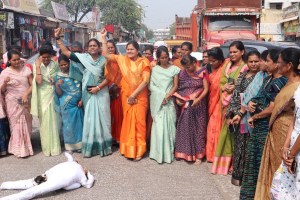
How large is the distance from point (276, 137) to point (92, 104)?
2689mm

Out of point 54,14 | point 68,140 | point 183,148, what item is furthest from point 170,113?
point 54,14

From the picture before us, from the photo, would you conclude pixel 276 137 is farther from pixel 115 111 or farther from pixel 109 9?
pixel 109 9

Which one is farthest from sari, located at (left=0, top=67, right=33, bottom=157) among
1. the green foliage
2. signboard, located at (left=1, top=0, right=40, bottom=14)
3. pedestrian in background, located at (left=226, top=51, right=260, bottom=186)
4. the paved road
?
the green foliage

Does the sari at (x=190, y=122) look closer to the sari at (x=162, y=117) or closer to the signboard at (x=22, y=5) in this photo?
the sari at (x=162, y=117)

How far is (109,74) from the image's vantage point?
5.05 metres

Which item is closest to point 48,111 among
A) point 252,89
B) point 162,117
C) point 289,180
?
point 162,117

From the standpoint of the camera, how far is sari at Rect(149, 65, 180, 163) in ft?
16.1

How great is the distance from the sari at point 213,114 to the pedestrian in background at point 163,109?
0.46 meters

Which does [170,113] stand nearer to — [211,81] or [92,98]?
[211,81]

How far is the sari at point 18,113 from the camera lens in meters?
5.07

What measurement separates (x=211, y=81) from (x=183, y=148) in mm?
931

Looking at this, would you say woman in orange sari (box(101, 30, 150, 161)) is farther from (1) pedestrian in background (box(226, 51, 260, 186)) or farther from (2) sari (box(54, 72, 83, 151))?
(1) pedestrian in background (box(226, 51, 260, 186))

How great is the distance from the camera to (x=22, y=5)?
15.8 metres

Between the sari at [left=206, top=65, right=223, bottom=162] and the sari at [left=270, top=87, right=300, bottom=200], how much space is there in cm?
186
